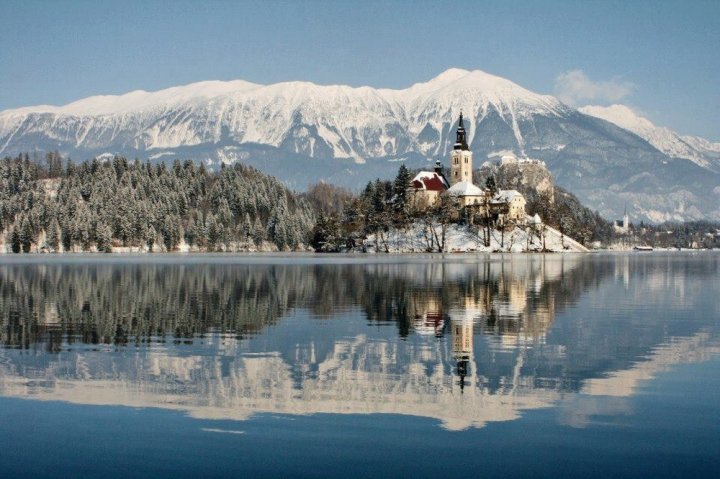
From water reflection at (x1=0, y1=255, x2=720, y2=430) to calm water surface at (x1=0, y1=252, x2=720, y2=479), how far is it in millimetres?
118

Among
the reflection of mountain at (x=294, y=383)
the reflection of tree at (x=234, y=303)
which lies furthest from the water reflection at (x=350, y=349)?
the reflection of tree at (x=234, y=303)

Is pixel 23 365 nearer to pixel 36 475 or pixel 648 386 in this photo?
pixel 36 475

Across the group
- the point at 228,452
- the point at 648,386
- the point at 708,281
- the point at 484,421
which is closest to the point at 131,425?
the point at 228,452

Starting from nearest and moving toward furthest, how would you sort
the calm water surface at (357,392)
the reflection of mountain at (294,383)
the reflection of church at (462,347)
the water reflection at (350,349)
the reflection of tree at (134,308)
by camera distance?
the calm water surface at (357,392), the reflection of mountain at (294,383), the water reflection at (350,349), the reflection of church at (462,347), the reflection of tree at (134,308)

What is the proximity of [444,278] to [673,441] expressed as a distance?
6586 cm

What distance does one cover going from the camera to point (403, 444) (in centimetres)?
1867

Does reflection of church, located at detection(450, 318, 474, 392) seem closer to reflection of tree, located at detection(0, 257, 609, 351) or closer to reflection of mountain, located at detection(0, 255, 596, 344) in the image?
reflection of tree, located at detection(0, 257, 609, 351)

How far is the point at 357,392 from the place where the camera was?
951 inches

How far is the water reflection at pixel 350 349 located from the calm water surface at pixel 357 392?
0.12 metres

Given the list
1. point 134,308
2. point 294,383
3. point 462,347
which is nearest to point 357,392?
point 294,383

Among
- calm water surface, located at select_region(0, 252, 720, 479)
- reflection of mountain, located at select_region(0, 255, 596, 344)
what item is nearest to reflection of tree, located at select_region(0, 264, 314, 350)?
reflection of mountain, located at select_region(0, 255, 596, 344)

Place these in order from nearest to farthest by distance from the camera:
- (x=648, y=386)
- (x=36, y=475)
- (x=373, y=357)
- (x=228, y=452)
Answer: (x=36, y=475) → (x=228, y=452) → (x=648, y=386) → (x=373, y=357)

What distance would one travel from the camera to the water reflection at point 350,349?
2323 centimetres

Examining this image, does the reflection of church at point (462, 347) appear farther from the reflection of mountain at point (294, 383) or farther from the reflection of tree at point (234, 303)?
the reflection of tree at point (234, 303)
